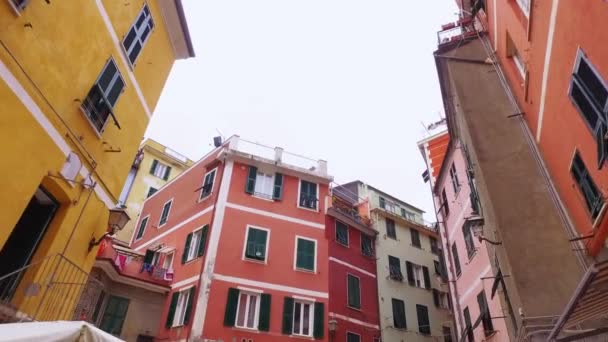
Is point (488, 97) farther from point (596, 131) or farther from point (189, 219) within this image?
point (189, 219)

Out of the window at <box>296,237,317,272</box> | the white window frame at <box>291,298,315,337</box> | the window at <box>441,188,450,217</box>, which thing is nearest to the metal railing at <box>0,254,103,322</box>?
the white window frame at <box>291,298,315,337</box>

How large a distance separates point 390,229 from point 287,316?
12.9 m

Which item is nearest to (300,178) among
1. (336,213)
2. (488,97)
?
(336,213)

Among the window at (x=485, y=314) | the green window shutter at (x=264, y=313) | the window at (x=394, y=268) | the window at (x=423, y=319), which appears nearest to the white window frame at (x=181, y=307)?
the green window shutter at (x=264, y=313)

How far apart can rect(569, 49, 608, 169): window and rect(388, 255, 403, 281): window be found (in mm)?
20949

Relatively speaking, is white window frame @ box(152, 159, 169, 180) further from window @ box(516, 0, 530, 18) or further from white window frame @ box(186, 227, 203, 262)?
window @ box(516, 0, 530, 18)

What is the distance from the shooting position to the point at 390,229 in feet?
94.5

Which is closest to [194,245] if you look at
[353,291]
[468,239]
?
[353,291]

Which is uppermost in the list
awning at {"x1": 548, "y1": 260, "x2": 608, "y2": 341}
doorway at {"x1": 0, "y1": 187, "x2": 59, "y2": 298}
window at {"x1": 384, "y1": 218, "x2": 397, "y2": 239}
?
window at {"x1": 384, "y1": 218, "x2": 397, "y2": 239}

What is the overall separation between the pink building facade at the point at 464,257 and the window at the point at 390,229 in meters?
7.26

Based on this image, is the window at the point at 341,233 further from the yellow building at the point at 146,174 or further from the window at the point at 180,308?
the yellow building at the point at 146,174

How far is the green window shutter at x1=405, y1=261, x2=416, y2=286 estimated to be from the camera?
27.3 meters

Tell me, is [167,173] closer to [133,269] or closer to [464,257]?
[133,269]

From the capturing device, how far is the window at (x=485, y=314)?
14797 millimetres
